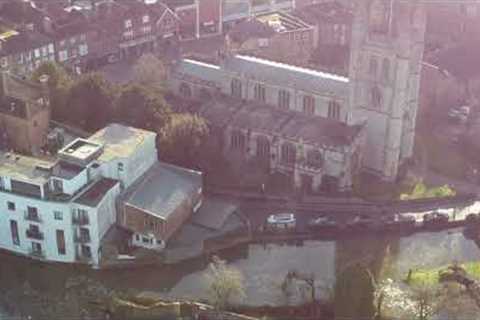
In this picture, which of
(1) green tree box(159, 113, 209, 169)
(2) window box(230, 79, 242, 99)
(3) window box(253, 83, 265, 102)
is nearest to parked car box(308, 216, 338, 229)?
(1) green tree box(159, 113, 209, 169)

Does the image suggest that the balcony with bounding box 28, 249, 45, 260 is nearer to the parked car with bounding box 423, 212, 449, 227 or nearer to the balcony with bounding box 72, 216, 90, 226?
the balcony with bounding box 72, 216, 90, 226

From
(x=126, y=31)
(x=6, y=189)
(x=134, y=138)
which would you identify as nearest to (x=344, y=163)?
(x=134, y=138)

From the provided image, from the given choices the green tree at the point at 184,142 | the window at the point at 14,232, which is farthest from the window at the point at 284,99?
the window at the point at 14,232

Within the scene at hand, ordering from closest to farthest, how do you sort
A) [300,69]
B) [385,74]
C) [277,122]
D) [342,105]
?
[385,74] → [277,122] → [342,105] → [300,69]

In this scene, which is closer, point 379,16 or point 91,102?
point 379,16

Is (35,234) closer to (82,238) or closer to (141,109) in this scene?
(82,238)

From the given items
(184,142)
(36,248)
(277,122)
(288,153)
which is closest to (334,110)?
(277,122)
